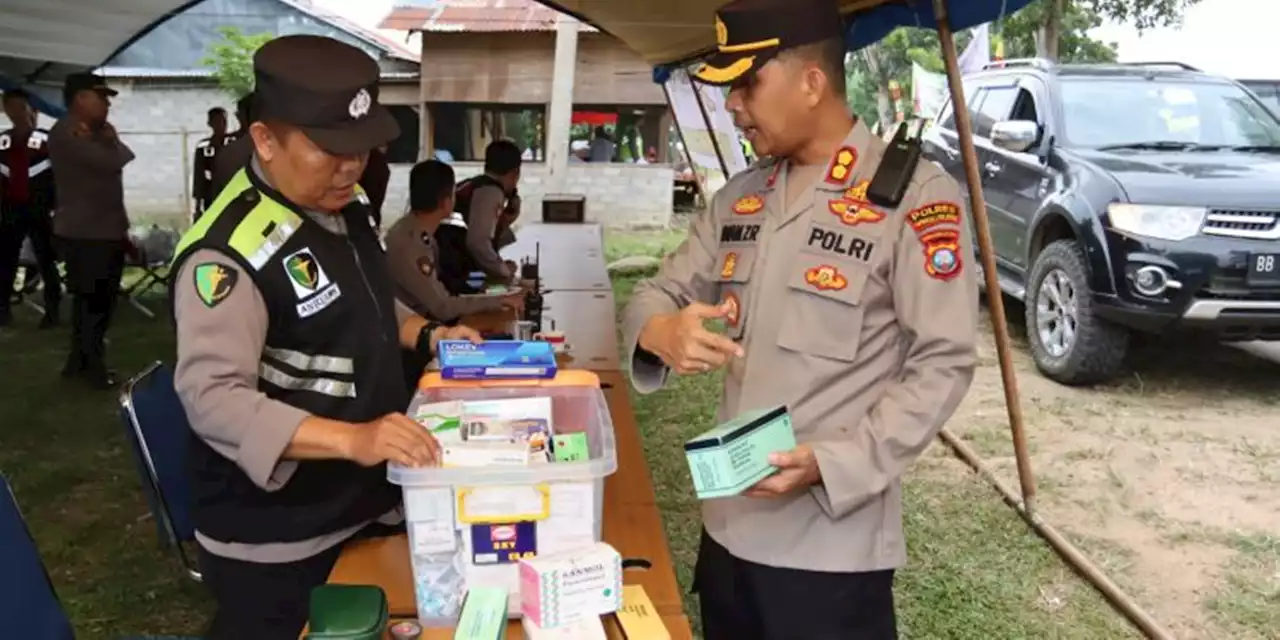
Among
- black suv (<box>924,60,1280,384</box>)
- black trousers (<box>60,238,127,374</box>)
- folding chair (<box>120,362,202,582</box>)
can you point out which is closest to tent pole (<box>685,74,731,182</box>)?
black suv (<box>924,60,1280,384</box>)

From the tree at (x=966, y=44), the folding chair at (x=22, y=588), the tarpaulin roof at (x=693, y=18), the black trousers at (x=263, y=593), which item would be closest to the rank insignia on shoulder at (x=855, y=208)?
the black trousers at (x=263, y=593)

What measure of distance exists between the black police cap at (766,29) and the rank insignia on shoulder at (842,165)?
0.62 ft

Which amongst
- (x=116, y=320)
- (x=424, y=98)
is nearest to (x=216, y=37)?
(x=424, y=98)

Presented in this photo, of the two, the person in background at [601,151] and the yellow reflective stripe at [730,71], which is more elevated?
the person in background at [601,151]

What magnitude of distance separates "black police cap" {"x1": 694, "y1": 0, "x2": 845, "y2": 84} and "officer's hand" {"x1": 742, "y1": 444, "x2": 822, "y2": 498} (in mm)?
586

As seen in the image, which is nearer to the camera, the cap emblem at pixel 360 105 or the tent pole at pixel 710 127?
the cap emblem at pixel 360 105

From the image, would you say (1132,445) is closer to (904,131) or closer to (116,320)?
(904,131)

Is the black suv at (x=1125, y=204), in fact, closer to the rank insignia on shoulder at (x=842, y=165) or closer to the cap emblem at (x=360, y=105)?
the rank insignia on shoulder at (x=842, y=165)

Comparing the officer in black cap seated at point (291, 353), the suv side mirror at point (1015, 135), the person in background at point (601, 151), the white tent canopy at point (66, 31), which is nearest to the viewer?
the officer in black cap seated at point (291, 353)

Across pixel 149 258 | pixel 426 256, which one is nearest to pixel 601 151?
pixel 149 258

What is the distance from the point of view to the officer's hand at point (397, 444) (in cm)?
145

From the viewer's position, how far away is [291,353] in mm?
1692

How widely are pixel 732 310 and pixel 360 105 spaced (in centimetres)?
69

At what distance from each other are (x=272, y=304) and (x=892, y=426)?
0.97 meters
